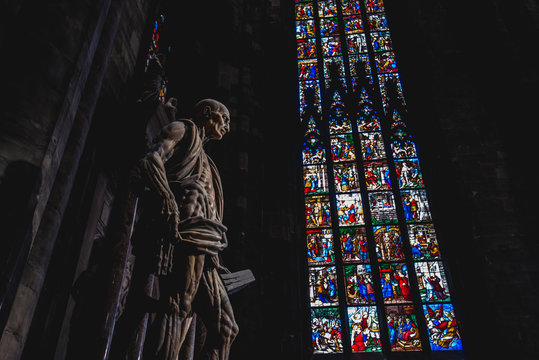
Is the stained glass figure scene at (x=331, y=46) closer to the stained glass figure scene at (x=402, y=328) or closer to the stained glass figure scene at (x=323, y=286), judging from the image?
the stained glass figure scene at (x=323, y=286)

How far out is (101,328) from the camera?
7.36ft

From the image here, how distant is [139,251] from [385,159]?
6.01m

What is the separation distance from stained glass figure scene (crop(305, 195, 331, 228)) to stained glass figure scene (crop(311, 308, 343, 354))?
1330mm

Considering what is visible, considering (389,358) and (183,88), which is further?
(183,88)

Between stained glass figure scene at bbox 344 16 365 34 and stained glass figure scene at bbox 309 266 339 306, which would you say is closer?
stained glass figure scene at bbox 309 266 339 306

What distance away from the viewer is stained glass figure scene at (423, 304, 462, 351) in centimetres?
617

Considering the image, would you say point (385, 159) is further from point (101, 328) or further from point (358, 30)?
point (101, 328)

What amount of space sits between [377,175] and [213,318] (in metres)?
5.46

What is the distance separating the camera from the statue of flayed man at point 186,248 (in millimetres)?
2561

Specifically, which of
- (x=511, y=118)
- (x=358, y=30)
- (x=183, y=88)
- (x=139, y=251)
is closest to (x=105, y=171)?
(x=139, y=251)

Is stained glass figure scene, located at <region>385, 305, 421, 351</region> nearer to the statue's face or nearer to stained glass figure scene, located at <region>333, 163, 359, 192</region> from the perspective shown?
stained glass figure scene, located at <region>333, 163, 359, 192</region>

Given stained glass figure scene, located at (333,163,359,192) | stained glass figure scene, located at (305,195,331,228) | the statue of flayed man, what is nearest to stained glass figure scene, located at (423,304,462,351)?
stained glass figure scene, located at (305,195,331,228)

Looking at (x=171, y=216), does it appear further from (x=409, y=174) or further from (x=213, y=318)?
(x=409, y=174)

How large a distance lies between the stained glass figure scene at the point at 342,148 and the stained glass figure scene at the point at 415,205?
105cm
